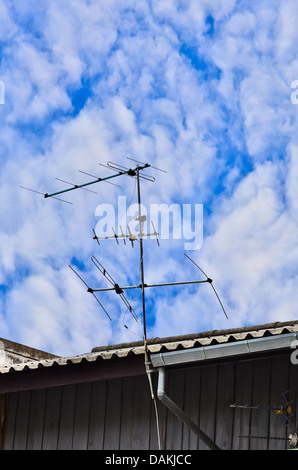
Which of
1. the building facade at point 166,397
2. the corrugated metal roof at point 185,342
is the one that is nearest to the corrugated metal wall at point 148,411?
the building facade at point 166,397

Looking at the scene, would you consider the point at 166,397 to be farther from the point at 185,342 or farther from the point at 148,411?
the point at 148,411

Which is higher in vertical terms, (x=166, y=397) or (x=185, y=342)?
(x=185, y=342)

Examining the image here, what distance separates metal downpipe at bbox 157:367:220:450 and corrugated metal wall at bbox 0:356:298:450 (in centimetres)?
18

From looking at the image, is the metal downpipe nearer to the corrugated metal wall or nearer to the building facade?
the building facade

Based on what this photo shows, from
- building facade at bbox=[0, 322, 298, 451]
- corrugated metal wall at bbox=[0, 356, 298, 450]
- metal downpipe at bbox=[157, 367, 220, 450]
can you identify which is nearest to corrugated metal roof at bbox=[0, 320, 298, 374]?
building facade at bbox=[0, 322, 298, 451]

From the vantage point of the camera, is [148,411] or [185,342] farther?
[148,411]

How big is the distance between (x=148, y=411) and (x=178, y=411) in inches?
34.3

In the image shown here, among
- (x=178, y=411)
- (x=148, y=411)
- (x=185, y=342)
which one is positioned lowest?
(x=178, y=411)

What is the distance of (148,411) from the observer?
10000mm

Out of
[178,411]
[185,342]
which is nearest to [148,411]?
[178,411]

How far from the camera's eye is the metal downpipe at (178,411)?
913 centimetres

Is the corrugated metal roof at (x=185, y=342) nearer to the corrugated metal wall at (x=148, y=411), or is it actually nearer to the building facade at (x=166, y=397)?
the building facade at (x=166, y=397)

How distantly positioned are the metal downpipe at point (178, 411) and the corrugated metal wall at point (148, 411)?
0.18 m
